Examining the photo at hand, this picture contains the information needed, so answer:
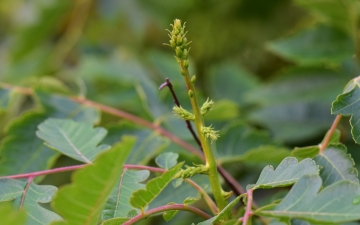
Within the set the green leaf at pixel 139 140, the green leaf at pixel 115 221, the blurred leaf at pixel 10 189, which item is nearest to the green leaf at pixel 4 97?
the green leaf at pixel 139 140

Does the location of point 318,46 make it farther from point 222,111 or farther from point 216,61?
point 216,61

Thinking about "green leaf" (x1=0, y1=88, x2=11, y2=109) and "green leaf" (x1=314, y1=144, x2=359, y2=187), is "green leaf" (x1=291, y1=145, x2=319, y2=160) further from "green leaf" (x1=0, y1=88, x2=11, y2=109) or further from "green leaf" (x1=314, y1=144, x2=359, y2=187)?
"green leaf" (x1=0, y1=88, x2=11, y2=109)

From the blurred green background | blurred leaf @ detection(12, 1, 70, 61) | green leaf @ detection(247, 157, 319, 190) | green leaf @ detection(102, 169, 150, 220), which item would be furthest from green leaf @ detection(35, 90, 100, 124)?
blurred leaf @ detection(12, 1, 70, 61)

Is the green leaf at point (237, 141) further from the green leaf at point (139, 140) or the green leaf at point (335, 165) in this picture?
the green leaf at point (335, 165)

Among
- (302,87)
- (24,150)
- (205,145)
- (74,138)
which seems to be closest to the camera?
(205,145)

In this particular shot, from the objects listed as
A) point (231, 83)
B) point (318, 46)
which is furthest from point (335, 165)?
point (231, 83)
